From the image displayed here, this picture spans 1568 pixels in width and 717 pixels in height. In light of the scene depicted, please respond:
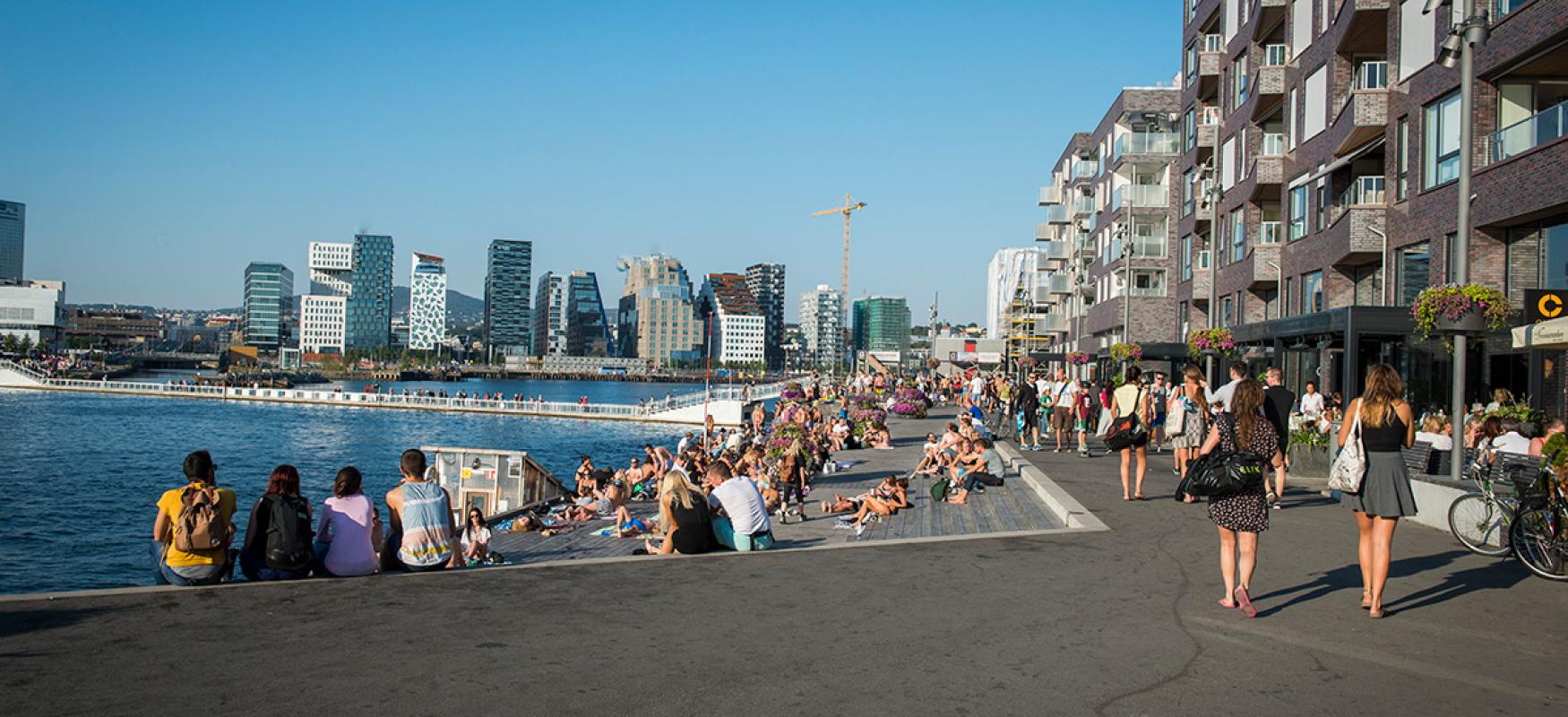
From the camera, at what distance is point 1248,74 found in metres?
38.0

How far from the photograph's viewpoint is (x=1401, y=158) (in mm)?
25297

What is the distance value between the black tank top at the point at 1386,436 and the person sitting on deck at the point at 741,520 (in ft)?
20.0

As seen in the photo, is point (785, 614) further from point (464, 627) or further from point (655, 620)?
point (464, 627)

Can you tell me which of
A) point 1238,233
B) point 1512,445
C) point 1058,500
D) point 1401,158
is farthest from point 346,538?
point 1238,233

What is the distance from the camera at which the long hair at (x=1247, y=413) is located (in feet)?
28.9

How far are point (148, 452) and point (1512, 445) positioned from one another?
56.5 meters

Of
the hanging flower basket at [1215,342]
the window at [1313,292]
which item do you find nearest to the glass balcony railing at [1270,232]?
the window at [1313,292]

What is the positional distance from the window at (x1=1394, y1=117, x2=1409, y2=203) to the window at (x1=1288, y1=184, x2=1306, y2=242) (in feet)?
20.3

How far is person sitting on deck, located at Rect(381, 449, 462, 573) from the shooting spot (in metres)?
10.4

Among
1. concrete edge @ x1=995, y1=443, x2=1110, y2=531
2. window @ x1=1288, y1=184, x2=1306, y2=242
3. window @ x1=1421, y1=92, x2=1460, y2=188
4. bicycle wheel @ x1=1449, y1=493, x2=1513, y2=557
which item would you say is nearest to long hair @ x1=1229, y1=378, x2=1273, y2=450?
bicycle wheel @ x1=1449, y1=493, x2=1513, y2=557

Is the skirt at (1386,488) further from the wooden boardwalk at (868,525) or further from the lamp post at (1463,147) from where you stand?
the lamp post at (1463,147)

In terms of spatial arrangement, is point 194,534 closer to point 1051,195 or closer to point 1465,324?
point 1465,324

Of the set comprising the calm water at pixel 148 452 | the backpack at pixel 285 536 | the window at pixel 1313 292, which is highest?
the window at pixel 1313 292

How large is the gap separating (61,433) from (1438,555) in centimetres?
7002
